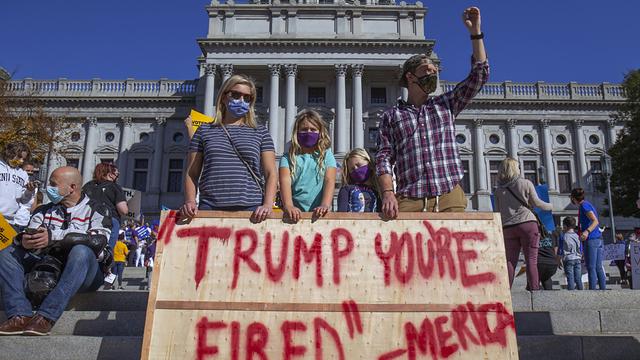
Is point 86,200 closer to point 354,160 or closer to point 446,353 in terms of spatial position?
point 354,160

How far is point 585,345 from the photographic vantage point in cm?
404

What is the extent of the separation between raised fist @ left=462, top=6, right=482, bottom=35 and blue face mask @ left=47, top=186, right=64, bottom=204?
13.5ft

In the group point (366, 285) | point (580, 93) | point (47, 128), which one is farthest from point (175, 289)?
point (580, 93)

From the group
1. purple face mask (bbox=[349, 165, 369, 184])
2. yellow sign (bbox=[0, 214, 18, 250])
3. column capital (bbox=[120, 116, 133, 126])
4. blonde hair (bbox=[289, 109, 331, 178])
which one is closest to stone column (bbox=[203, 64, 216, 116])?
column capital (bbox=[120, 116, 133, 126])

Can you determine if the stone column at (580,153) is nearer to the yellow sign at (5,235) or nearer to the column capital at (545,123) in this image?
the column capital at (545,123)

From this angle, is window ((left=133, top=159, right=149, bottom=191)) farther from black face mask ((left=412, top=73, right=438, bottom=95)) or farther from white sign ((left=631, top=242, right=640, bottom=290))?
black face mask ((left=412, top=73, right=438, bottom=95))

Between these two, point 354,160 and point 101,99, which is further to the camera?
point 101,99

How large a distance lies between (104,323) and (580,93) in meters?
43.6

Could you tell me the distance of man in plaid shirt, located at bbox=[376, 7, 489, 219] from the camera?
3811 millimetres

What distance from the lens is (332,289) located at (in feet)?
10.6

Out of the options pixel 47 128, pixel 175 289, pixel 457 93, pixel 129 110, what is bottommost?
pixel 175 289

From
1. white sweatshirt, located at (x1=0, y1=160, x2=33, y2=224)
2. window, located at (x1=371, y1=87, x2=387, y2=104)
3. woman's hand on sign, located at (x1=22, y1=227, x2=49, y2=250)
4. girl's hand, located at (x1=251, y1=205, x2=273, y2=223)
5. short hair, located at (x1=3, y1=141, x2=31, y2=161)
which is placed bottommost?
woman's hand on sign, located at (x1=22, y1=227, x2=49, y2=250)

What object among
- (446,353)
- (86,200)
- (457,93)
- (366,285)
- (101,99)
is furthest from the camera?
(101,99)

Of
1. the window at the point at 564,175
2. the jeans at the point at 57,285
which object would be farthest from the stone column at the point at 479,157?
the jeans at the point at 57,285
